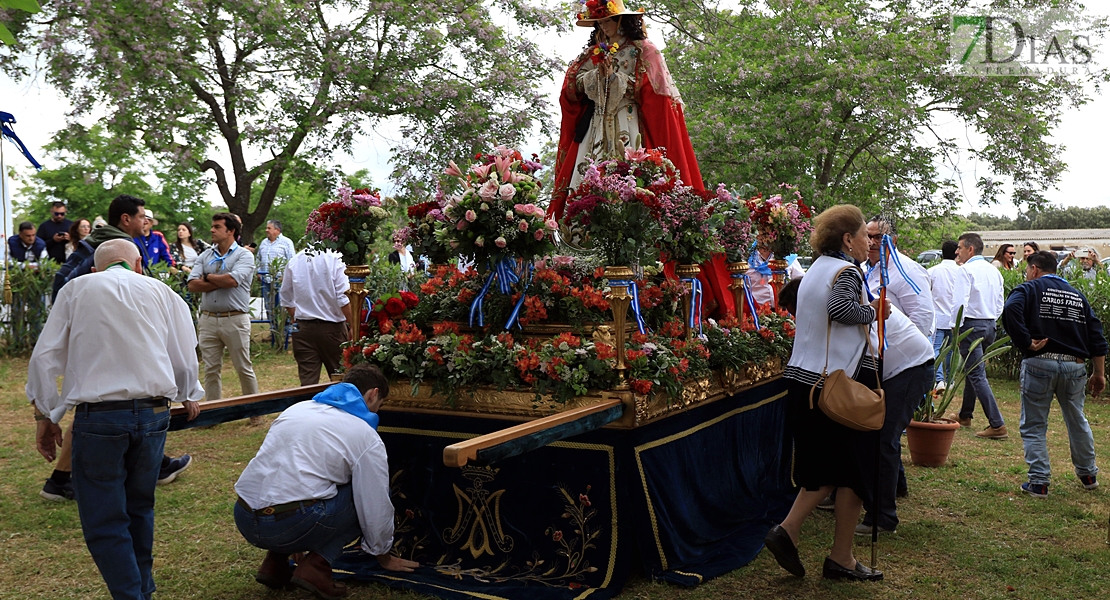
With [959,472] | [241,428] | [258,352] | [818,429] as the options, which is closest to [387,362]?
[818,429]

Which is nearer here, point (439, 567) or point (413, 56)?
point (439, 567)

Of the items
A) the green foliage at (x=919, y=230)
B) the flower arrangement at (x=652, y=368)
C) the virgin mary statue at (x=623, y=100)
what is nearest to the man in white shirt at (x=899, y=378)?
the virgin mary statue at (x=623, y=100)

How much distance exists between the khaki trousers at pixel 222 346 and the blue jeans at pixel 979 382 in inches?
263

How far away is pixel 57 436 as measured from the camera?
4258 mm

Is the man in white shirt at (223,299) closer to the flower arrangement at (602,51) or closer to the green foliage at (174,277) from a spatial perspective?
the flower arrangement at (602,51)

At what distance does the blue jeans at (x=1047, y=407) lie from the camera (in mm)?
6164

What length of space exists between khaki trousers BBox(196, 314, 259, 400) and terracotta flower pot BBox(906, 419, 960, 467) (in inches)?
223

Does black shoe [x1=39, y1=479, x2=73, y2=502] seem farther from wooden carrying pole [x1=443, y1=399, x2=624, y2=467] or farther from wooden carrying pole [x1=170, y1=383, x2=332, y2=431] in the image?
wooden carrying pole [x1=443, y1=399, x2=624, y2=467]

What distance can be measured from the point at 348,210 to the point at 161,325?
1573mm

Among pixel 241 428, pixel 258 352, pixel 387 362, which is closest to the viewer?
pixel 387 362

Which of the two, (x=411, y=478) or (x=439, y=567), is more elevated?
(x=411, y=478)

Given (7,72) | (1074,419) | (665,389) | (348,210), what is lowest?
(1074,419)

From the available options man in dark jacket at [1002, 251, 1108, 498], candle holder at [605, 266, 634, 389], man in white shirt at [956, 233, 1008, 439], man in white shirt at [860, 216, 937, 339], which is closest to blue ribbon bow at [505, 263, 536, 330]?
candle holder at [605, 266, 634, 389]

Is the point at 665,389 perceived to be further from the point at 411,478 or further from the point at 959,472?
the point at 959,472
